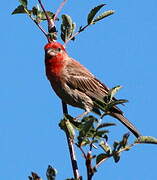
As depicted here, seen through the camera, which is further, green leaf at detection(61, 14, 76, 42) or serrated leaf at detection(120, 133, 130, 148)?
green leaf at detection(61, 14, 76, 42)

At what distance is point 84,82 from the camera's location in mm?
9055

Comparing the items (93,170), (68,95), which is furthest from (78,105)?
(93,170)

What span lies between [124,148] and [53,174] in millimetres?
692

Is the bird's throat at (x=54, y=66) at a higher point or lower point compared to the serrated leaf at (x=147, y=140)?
higher

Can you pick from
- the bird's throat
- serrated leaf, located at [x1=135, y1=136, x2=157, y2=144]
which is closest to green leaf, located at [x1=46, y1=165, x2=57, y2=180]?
serrated leaf, located at [x1=135, y1=136, x2=157, y2=144]

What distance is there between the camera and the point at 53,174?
153 inches

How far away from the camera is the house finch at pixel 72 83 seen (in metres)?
8.35

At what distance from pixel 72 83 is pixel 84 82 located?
1.29 ft

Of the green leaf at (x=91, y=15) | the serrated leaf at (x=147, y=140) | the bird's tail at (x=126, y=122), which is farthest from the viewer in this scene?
the bird's tail at (x=126, y=122)

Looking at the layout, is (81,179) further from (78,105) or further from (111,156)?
(78,105)

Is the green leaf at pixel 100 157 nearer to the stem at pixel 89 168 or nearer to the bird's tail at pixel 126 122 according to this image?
the stem at pixel 89 168

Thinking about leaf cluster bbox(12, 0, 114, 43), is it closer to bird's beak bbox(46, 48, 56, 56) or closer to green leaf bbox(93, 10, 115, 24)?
green leaf bbox(93, 10, 115, 24)

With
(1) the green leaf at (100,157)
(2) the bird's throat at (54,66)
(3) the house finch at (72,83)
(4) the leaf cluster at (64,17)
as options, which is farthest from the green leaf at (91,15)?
(2) the bird's throat at (54,66)

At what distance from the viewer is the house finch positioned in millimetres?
8352
